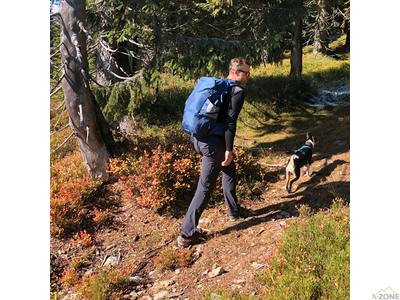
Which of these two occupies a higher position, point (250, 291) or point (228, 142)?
point (228, 142)

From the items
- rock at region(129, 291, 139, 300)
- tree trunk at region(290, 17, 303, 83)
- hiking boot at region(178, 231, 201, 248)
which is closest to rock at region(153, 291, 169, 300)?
rock at region(129, 291, 139, 300)

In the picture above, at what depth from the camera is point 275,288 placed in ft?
11.4

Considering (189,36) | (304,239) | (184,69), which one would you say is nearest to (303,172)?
(304,239)

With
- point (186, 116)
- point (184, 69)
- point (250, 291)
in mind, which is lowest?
point (250, 291)

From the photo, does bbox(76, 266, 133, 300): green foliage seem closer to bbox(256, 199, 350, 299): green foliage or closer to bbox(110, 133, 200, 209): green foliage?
bbox(110, 133, 200, 209): green foliage

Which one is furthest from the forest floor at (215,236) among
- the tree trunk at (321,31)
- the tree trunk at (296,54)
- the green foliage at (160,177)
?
the tree trunk at (321,31)

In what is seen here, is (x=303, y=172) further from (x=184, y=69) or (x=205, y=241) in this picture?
(x=184, y=69)

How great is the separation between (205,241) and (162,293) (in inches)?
45.8

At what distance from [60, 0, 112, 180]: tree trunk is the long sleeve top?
3.47 meters

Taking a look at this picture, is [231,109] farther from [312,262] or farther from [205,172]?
[312,262]

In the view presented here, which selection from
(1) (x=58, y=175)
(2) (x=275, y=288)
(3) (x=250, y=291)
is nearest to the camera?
(2) (x=275, y=288)

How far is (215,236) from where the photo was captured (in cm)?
501

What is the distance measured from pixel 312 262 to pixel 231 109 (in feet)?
7.25

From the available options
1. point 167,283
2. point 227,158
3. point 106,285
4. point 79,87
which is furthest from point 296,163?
point 79,87
